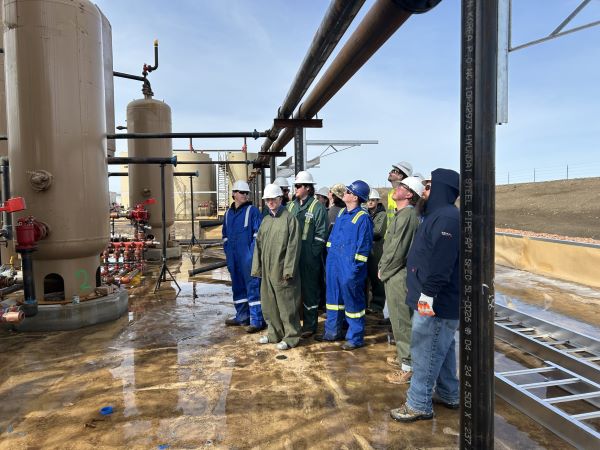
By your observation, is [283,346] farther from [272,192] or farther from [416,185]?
[416,185]

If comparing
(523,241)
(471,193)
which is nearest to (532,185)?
(523,241)

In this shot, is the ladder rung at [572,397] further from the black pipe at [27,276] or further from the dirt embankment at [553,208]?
the dirt embankment at [553,208]

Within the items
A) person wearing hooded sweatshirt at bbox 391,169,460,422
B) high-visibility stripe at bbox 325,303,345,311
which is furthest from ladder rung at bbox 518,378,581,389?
high-visibility stripe at bbox 325,303,345,311

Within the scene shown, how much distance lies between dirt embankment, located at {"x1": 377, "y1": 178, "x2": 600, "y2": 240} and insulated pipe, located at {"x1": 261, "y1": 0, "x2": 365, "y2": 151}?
48.0ft

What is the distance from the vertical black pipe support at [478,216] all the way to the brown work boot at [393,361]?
1.98 meters

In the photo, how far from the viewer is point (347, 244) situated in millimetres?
4215

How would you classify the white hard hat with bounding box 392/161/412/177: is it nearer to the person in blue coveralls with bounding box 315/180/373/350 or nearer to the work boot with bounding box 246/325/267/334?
the person in blue coveralls with bounding box 315/180/373/350

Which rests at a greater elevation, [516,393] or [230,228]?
[230,228]

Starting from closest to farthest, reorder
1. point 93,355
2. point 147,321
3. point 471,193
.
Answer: point 471,193 → point 93,355 → point 147,321

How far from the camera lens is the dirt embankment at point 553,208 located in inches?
745

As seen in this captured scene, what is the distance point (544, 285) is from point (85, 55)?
7713 mm

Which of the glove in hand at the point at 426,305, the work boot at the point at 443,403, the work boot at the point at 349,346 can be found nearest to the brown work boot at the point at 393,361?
the work boot at the point at 349,346

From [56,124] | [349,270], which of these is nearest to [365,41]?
[349,270]

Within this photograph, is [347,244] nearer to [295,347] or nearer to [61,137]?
[295,347]
